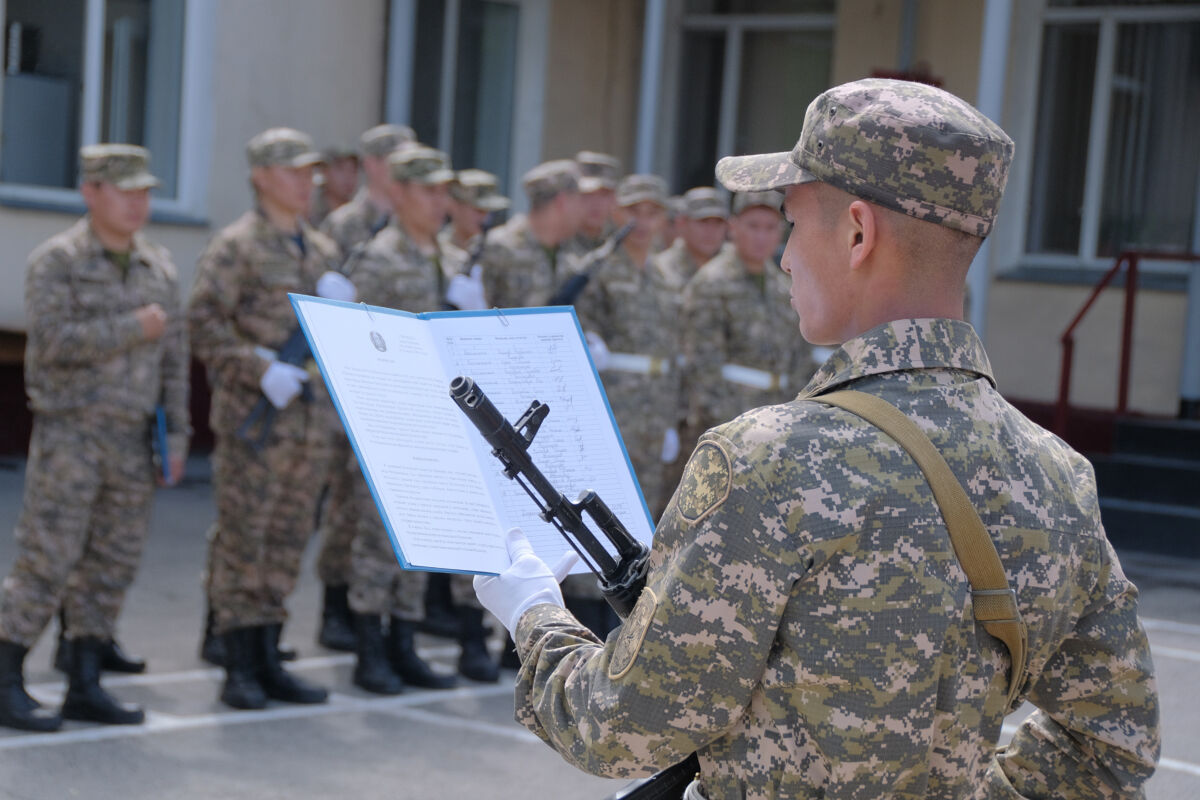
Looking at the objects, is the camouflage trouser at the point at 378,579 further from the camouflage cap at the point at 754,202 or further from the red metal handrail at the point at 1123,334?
the red metal handrail at the point at 1123,334

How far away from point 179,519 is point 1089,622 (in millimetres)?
7422

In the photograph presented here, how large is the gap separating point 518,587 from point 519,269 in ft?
14.8

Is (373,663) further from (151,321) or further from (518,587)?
(518,587)

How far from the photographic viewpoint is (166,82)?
9.97m

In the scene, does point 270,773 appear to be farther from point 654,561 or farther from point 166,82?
point 166,82

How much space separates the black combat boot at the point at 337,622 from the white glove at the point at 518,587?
170 inches

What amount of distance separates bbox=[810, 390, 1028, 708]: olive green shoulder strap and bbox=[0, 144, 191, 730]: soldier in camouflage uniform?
3.76 m

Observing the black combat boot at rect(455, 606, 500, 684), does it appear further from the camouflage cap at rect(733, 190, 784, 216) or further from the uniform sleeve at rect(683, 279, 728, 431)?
the camouflage cap at rect(733, 190, 784, 216)

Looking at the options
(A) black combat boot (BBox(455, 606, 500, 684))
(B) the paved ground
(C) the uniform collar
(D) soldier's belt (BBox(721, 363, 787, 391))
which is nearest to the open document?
(C) the uniform collar

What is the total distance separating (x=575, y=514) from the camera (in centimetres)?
186

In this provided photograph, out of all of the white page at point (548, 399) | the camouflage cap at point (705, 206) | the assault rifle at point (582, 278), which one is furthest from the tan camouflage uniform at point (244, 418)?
the camouflage cap at point (705, 206)

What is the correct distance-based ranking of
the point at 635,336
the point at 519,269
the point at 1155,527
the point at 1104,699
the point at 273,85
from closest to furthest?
the point at 1104,699 < the point at 519,269 < the point at 635,336 < the point at 1155,527 < the point at 273,85

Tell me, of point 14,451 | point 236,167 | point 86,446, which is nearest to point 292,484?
point 86,446

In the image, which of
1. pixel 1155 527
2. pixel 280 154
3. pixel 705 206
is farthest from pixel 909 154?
A: pixel 1155 527
